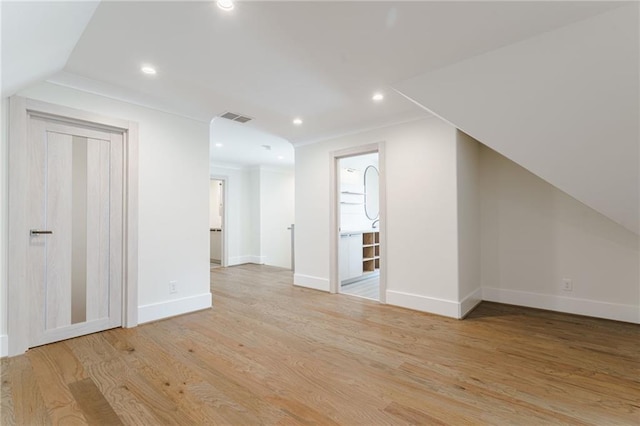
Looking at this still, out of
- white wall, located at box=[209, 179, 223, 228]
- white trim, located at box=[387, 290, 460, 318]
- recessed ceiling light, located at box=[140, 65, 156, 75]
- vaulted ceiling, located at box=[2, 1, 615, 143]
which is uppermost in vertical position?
recessed ceiling light, located at box=[140, 65, 156, 75]

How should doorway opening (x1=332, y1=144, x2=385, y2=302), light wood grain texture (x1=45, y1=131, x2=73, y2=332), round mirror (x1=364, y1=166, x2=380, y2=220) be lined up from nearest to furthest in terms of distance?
light wood grain texture (x1=45, y1=131, x2=73, y2=332) → doorway opening (x1=332, y1=144, x2=385, y2=302) → round mirror (x1=364, y1=166, x2=380, y2=220)

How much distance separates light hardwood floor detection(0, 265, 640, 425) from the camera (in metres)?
1.62

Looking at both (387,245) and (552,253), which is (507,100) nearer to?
(387,245)

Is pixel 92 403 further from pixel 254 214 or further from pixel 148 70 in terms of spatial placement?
pixel 254 214

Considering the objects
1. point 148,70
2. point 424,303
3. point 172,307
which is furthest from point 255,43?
point 424,303

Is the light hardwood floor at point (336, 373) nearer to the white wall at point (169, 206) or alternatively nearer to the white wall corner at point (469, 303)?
the white wall corner at point (469, 303)

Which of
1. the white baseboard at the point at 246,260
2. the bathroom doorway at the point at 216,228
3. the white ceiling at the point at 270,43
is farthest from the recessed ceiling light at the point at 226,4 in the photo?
the white baseboard at the point at 246,260

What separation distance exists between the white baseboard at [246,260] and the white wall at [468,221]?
4673mm

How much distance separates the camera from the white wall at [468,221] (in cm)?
326

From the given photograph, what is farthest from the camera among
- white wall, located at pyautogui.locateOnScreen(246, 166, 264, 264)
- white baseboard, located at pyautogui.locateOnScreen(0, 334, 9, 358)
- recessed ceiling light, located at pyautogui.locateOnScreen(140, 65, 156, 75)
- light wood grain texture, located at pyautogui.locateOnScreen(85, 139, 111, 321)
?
white wall, located at pyautogui.locateOnScreen(246, 166, 264, 264)

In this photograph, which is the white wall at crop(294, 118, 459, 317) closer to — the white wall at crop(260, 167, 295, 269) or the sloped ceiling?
the sloped ceiling

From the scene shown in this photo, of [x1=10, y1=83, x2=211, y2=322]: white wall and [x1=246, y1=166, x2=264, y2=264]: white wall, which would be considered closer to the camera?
[x1=10, y1=83, x2=211, y2=322]: white wall

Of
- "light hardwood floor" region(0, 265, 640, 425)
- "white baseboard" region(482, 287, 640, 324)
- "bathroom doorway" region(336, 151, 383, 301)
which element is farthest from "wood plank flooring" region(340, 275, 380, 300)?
"white baseboard" region(482, 287, 640, 324)

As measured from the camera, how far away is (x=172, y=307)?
3213 millimetres
